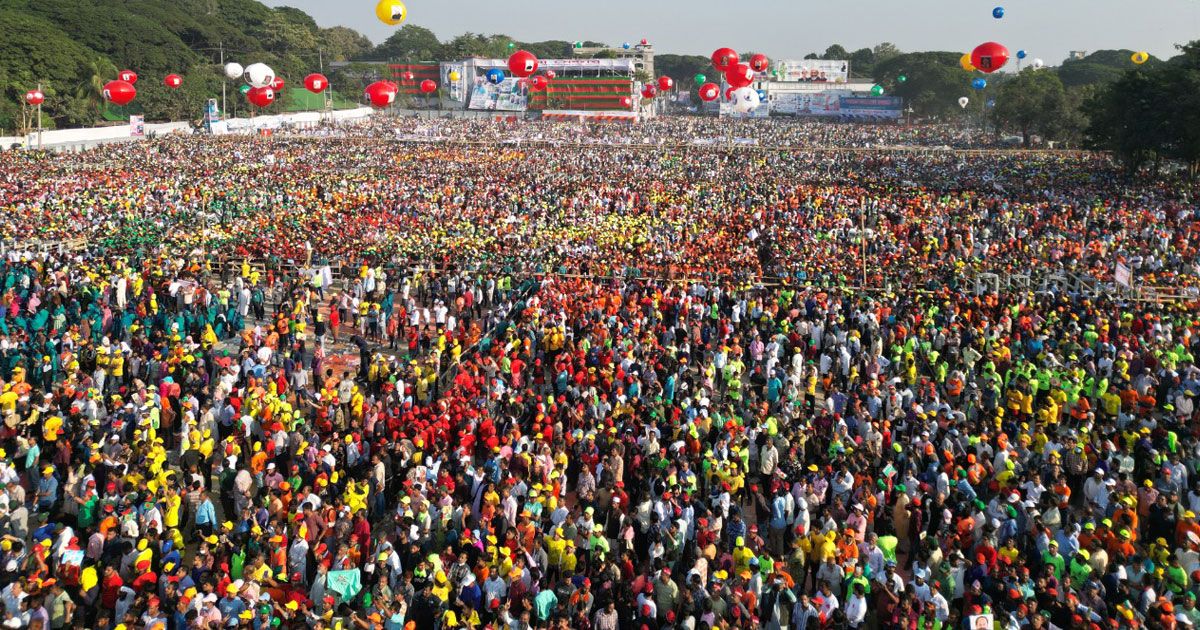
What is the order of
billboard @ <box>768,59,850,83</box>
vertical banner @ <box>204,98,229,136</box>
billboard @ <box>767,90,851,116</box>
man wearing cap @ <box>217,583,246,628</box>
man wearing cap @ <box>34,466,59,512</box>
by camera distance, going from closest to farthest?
man wearing cap @ <box>217,583,246,628</box> → man wearing cap @ <box>34,466,59,512</box> → vertical banner @ <box>204,98,229,136</box> → billboard @ <box>767,90,851,116</box> → billboard @ <box>768,59,850,83</box>

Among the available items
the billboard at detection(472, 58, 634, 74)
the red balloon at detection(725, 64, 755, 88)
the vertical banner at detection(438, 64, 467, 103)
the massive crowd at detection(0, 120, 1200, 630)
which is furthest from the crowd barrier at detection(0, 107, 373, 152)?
the red balloon at detection(725, 64, 755, 88)

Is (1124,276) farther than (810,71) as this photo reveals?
No

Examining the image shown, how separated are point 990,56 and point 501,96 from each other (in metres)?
62.6

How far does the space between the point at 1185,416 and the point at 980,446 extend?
2743 mm

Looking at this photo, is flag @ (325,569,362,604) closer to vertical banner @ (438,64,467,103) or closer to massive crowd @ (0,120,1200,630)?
massive crowd @ (0,120,1200,630)

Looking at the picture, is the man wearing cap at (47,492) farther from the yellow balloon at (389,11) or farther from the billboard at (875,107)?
the billboard at (875,107)

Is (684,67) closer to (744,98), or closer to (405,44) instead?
(405,44)

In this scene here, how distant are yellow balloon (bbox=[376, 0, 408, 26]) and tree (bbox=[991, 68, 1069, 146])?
41154 mm

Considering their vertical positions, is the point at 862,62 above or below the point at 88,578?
above

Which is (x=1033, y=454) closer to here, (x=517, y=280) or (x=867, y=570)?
(x=867, y=570)

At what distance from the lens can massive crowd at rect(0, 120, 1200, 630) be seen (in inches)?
238

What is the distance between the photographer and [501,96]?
259ft

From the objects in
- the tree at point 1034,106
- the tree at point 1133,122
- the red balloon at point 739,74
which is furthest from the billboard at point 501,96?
the red balloon at point 739,74

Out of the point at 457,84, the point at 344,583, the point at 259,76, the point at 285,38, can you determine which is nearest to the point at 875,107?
the point at 457,84
